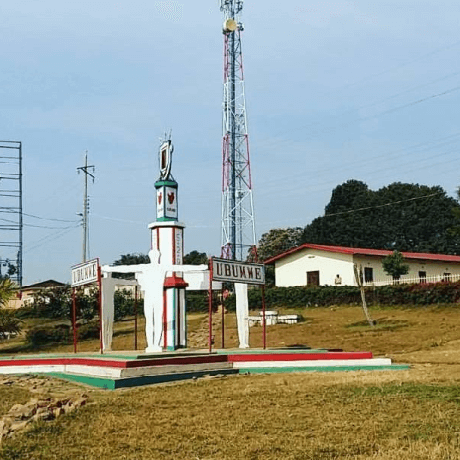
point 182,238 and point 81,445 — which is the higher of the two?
point 182,238

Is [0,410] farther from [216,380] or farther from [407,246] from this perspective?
[407,246]

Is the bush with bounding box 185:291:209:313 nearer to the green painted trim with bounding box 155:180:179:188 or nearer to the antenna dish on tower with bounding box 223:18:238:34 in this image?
the antenna dish on tower with bounding box 223:18:238:34

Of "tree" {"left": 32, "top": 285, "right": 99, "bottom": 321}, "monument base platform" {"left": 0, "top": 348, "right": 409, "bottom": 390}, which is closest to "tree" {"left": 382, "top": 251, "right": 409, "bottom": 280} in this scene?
"tree" {"left": 32, "top": 285, "right": 99, "bottom": 321}

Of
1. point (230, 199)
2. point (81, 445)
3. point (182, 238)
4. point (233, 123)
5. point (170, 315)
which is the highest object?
point (233, 123)

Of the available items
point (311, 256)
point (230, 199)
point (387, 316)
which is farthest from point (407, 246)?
point (387, 316)

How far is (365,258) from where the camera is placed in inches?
1845

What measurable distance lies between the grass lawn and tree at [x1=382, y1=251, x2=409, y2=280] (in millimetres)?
27271

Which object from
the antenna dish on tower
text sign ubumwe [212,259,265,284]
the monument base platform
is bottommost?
the monument base platform

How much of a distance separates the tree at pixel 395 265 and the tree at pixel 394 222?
2803cm

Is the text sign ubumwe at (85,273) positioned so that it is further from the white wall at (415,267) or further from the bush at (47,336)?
the white wall at (415,267)

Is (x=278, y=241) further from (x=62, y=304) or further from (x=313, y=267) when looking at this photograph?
(x=62, y=304)

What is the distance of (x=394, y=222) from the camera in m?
74.3

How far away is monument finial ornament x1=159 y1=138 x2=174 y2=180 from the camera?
2125 centimetres

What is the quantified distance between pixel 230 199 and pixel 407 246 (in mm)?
36069
